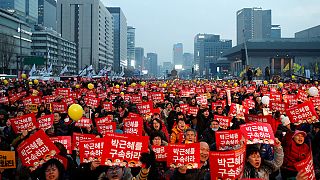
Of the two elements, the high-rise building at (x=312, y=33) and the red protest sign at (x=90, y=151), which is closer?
the red protest sign at (x=90, y=151)

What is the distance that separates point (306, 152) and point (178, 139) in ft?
10.3

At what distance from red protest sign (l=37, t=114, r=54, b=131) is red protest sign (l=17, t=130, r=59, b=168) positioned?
3.38m

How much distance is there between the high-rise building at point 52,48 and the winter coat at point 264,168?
374 feet

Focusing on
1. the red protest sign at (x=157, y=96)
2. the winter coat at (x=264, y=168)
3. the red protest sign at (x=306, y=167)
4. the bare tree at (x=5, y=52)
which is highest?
the bare tree at (x=5, y=52)

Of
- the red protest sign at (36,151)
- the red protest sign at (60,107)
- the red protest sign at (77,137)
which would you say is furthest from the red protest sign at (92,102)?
the red protest sign at (36,151)

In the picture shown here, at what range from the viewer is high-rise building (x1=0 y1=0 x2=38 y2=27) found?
14912 centimetres

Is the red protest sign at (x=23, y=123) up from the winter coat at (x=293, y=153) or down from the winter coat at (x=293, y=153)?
up

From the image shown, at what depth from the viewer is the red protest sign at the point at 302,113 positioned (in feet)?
30.5

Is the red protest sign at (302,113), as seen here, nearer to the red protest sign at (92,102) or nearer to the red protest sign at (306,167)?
the red protest sign at (306,167)

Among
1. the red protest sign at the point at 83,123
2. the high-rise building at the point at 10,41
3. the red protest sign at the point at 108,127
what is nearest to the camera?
the red protest sign at the point at 108,127

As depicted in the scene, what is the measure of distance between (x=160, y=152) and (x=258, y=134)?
1653 mm

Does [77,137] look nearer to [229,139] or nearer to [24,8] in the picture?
[229,139]

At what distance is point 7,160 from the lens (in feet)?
20.3

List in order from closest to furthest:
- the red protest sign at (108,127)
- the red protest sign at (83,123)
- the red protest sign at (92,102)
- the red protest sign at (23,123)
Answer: the red protest sign at (23,123), the red protest sign at (108,127), the red protest sign at (83,123), the red protest sign at (92,102)
